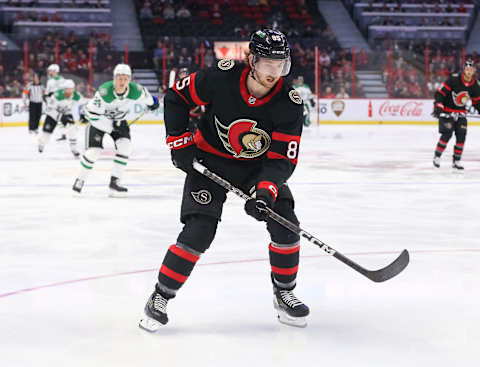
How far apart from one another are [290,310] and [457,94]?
6523 mm

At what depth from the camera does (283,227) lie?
2.80m

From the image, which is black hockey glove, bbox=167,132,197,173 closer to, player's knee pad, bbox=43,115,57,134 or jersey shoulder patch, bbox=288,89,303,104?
jersey shoulder patch, bbox=288,89,303,104

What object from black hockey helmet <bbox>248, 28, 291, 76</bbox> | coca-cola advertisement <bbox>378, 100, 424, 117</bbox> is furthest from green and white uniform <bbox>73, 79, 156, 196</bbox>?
coca-cola advertisement <bbox>378, 100, 424, 117</bbox>

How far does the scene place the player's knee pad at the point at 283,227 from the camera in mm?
2803

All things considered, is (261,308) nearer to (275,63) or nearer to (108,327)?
(108,327)

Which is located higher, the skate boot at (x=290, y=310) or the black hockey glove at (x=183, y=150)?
the black hockey glove at (x=183, y=150)

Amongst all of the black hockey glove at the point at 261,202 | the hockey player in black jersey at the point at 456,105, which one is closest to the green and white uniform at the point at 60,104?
the hockey player in black jersey at the point at 456,105

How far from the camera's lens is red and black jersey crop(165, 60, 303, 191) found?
2.72 meters

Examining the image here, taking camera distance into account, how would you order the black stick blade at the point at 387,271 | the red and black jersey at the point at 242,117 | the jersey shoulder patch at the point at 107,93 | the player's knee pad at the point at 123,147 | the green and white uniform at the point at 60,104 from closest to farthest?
1. the red and black jersey at the point at 242,117
2. the black stick blade at the point at 387,271
3. the jersey shoulder patch at the point at 107,93
4. the player's knee pad at the point at 123,147
5. the green and white uniform at the point at 60,104

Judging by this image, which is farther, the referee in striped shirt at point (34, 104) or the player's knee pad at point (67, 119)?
the referee in striped shirt at point (34, 104)

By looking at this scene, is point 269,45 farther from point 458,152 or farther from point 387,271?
point 458,152

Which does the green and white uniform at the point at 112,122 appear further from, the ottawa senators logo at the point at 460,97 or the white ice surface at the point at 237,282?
the ottawa senators logo at the point at 460,97

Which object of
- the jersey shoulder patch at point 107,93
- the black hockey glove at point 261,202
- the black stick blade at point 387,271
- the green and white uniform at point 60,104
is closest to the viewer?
the black hockey glove at point 261,202

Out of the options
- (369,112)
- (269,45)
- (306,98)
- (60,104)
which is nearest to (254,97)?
(269,45)
